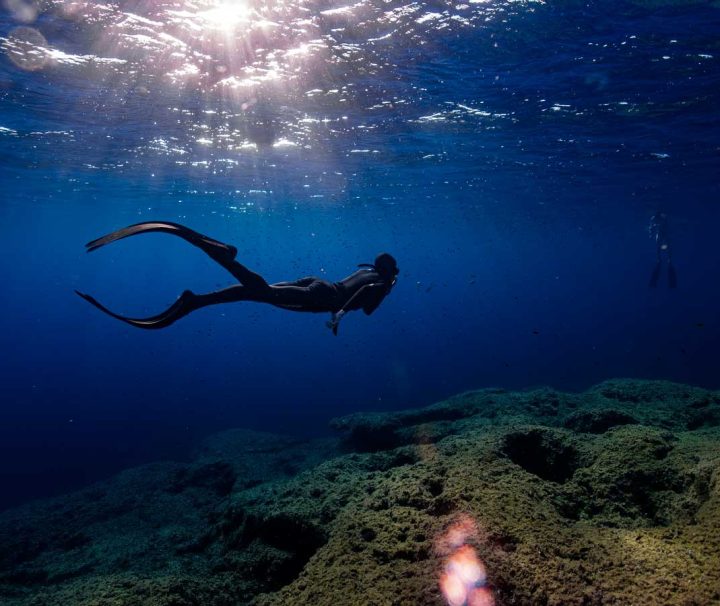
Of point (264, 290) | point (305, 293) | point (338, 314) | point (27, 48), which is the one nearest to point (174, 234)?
point (264, 290)

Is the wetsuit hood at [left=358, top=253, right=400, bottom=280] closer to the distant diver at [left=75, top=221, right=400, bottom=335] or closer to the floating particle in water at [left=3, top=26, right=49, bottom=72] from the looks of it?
the distant diver at [left=75, top=221, right=400, bottom=335]

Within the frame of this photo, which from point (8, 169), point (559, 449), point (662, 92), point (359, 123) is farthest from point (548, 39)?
point (8, 169)

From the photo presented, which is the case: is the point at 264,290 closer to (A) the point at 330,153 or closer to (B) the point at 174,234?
(B) the point at 174,234

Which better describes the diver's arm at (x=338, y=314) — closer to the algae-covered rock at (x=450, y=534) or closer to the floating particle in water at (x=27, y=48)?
the algae-covered rock at (x=450, y=534)

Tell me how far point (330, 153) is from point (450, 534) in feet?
73.7

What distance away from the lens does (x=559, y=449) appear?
477cm

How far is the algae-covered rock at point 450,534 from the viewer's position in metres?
2.77

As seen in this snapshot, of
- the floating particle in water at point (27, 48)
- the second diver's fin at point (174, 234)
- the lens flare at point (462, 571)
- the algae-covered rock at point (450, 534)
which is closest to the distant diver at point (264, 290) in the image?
the second diver's fin at point (174, 234)

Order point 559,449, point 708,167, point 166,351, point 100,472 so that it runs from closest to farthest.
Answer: point 559,449 < point 100,472 < point 708,167 < point 166,351

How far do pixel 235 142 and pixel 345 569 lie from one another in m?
21.8

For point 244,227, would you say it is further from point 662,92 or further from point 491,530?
point 491,530

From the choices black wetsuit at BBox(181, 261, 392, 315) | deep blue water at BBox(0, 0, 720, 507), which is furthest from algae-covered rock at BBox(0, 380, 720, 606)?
deep blue water at BBox(0, 0, 720, 507)

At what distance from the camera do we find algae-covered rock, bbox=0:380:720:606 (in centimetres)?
277

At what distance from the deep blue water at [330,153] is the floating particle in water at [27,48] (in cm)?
7
